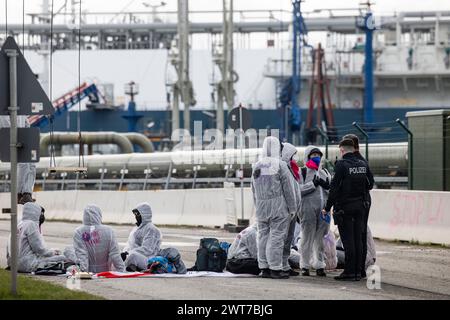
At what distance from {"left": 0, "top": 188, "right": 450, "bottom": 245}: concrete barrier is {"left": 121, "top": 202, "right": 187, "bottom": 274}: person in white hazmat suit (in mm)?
6829

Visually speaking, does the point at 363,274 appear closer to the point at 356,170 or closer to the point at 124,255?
the point at 356,170

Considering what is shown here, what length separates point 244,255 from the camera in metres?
14.4

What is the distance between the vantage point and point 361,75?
7150 cm

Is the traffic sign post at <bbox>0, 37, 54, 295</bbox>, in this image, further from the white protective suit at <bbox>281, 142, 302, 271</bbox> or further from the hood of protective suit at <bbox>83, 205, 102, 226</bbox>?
the white protective suit at <bbox>281, 142, 302, 271</bbox>

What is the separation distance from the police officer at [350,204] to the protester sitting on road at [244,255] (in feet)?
3.92

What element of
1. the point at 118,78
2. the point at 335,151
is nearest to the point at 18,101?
A: the point at 335,151

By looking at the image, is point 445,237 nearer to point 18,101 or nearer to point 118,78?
point 18,101

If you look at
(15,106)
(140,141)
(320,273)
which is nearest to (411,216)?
(320,273)

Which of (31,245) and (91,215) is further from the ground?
(91,215)

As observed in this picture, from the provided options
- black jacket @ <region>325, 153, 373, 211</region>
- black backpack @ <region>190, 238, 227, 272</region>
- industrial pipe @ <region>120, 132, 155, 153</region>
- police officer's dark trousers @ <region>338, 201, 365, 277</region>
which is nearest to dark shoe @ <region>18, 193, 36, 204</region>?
black backpack @ <region>190, 238, 227, 272</region>

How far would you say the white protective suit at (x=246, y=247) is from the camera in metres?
14.4

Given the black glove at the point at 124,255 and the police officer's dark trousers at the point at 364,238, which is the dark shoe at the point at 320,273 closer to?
the police officer's dark trousers at the point at 364,238

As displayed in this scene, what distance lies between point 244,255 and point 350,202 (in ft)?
5.41

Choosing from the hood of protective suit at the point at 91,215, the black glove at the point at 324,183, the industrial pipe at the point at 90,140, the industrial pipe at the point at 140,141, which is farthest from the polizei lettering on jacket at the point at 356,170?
the industrial pipe at the point at 140,141
